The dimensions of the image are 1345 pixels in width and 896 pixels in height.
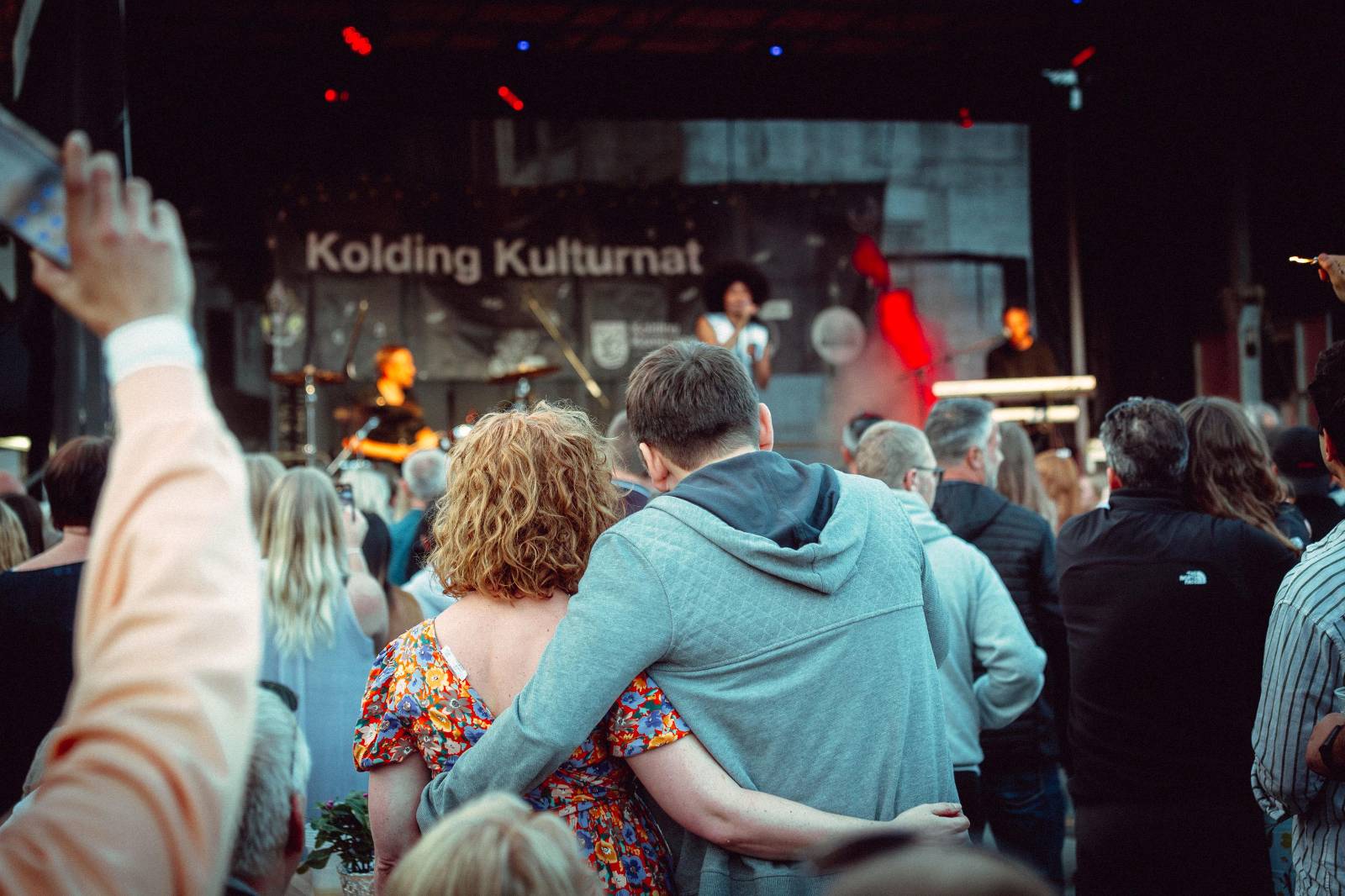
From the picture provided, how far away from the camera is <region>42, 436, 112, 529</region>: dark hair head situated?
9.69 feet

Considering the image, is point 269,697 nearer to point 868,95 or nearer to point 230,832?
point 230,832

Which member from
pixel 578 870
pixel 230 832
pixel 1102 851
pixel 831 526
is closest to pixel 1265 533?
pixel 1102 851

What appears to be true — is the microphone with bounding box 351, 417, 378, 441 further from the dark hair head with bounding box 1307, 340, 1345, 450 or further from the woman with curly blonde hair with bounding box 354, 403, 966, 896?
the dark hair head with bounding box 1307, 340, 1345, 450

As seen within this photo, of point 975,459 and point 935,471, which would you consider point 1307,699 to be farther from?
point 975,459

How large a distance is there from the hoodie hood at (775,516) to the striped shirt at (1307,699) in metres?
0.81

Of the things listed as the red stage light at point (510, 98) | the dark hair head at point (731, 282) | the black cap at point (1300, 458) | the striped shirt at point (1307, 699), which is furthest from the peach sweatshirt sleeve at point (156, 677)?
the red stage light at point (510, 98)

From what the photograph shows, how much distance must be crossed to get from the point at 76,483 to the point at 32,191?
219 centimetres

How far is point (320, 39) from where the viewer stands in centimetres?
1164

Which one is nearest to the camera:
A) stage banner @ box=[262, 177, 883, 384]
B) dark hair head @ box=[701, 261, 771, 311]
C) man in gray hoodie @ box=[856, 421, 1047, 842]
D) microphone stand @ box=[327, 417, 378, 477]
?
man in gray hoodie @ box=[856, 421, 1047, 842]

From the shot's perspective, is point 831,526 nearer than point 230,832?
No

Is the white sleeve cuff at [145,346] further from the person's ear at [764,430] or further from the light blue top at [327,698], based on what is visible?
the light blue top at [327,698]

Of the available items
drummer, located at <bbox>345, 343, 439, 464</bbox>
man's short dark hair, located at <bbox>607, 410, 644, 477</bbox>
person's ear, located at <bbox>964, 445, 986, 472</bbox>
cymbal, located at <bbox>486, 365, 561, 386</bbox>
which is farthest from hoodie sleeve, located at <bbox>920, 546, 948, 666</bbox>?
A: cymbal, located at <bbox>486, 365, 561, 386</bbox>

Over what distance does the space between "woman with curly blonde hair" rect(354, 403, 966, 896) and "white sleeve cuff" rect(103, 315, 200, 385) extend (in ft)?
3.41

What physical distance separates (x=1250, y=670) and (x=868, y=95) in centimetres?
1041
